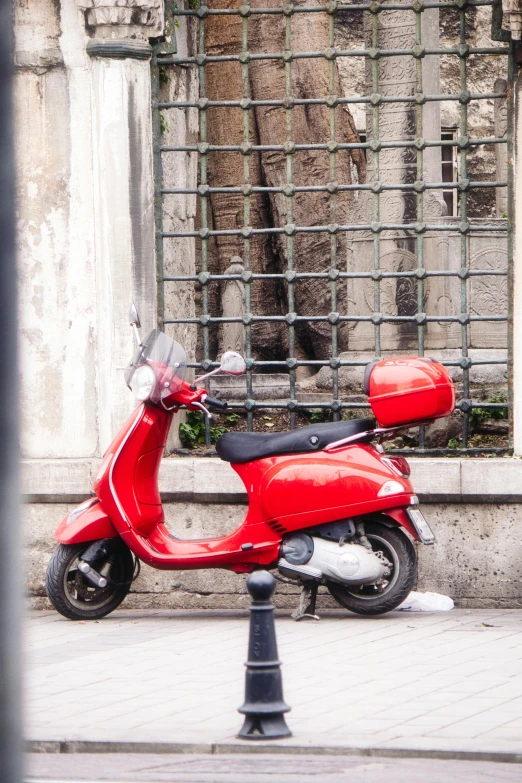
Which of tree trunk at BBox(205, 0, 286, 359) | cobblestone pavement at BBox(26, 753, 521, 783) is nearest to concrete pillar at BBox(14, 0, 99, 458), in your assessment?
cobblestone pavement at BBox(26, 753, 521, 783)

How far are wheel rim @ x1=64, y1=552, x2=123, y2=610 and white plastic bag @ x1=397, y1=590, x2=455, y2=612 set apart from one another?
1530 millimetres

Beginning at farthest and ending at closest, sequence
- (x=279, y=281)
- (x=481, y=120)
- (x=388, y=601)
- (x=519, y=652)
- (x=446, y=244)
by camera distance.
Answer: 1. (x=481, y=120)
2. (x=279, y=281)
3. (x=446, y=244)
4. (x=388, y=601)
5. (x=519, y=652)

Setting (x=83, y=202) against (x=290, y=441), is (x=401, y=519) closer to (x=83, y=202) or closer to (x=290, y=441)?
(x=290, y=441)

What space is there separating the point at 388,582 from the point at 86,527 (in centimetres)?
157

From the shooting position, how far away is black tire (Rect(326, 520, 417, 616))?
6785mm

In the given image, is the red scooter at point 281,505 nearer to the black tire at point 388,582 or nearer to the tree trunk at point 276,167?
the black tire at point 388,582

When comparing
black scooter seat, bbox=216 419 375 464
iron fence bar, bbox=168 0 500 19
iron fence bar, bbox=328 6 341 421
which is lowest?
black scooter seat, bbox=216 419 375 464

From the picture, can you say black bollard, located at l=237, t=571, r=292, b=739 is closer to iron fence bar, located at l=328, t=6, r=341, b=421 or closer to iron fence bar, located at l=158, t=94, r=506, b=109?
iron fence bar, located at l=328, t=6, r=341, b=421

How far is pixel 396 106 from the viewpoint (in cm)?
966

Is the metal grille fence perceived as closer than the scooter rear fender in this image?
No

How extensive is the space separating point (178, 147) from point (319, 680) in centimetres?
373

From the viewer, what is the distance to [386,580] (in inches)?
271

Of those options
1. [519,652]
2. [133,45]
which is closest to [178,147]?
[133,45]

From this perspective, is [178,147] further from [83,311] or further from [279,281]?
[279,281]
